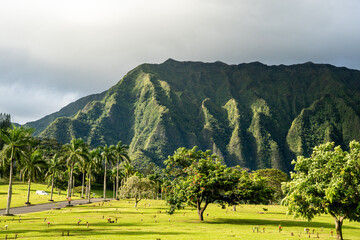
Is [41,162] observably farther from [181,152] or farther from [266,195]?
[266,195]

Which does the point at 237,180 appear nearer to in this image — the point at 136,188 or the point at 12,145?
the point at 12,145

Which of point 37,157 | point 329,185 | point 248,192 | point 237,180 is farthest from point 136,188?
point 329,185

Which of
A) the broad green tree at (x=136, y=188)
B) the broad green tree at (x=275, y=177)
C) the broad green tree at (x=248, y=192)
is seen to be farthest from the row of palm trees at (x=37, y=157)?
the broad green tree at (x=275, y=177)

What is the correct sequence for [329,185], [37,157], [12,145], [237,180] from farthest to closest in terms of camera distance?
[37,157] → [12,145] → [237,180] → [329,185]

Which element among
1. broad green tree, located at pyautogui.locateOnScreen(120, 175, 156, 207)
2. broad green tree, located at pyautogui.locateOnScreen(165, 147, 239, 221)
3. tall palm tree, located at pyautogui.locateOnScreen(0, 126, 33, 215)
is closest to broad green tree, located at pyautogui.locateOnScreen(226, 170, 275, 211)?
broad green tree, located at pyautogui.locateOnScreen(165, 147, 239, 221)

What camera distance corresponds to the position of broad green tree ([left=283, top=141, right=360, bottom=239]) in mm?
29459

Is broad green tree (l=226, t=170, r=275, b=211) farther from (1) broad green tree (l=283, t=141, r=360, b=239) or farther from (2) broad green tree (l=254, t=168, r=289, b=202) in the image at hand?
(2) broad green tree (l=254, t=168, r=289, b=202)

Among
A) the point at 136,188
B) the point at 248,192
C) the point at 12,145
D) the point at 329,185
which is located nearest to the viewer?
the point at 329,185

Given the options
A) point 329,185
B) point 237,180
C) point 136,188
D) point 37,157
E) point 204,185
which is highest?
point 37,157

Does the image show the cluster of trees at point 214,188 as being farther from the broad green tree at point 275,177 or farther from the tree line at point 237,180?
the broad green tree at point 275,177

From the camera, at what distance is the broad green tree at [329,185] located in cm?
2946

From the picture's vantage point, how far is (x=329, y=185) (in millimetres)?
29797

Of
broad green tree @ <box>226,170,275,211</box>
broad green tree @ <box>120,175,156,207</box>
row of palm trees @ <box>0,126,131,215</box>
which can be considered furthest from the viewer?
broad green tree @ <box>120,175,156,207</box>

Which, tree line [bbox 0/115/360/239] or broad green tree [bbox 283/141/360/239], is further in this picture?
tree line [bbox 0/115/360/239]
